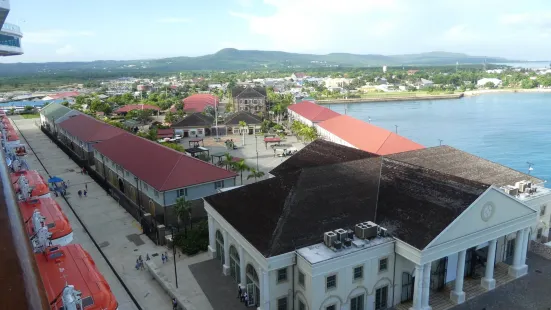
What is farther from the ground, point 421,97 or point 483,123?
point 421,97

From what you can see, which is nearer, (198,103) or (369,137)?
(369,137)

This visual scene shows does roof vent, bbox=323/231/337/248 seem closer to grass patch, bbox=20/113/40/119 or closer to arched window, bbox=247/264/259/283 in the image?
arched window, bbox=247/264/259/283

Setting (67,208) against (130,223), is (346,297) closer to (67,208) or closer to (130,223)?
(130,223)

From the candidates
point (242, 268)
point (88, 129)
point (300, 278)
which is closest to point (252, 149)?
point (88, 129)

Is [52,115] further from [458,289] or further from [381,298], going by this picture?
[458,289]

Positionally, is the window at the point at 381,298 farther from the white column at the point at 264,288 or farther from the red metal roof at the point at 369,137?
the red metal roof at the point at 369,137

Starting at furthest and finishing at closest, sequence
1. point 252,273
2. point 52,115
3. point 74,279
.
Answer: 1. point 52,115
2. point 252,273
3. point 74,279

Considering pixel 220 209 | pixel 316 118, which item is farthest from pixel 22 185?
pixel 316 118

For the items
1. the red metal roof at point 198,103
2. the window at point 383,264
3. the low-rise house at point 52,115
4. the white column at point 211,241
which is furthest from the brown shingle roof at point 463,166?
the red metal roof at point 198,103
